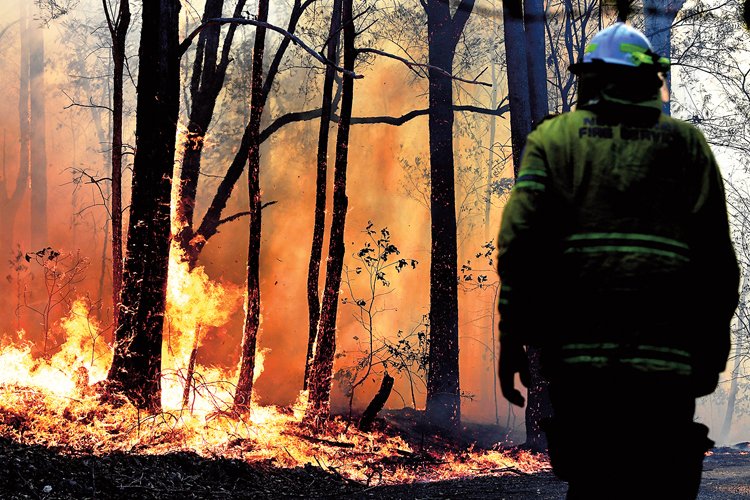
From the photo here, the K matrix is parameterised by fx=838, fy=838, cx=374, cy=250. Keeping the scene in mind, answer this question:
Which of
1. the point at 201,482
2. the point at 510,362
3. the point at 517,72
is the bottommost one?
the point at 201,482

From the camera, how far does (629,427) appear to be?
2.75 m

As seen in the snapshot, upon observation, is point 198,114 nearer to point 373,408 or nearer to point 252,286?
point 252,286

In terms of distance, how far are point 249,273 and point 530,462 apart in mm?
5511

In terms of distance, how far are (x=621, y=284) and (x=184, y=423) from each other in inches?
317

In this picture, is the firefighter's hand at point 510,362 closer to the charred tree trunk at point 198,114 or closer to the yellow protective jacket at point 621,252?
the yellow protective jacket at point 621,252

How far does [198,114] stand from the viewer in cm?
1728

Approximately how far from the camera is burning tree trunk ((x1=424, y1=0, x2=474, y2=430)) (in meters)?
17.6

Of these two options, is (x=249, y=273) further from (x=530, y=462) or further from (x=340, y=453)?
(x=530, y=462)

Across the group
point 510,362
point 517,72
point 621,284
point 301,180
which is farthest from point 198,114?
point 621,284

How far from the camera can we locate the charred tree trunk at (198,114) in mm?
16656

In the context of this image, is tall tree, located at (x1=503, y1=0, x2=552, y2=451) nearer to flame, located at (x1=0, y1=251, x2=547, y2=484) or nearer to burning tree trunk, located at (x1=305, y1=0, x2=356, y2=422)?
flame, located at (x1=0, y1=251, x2=547, y2=484)

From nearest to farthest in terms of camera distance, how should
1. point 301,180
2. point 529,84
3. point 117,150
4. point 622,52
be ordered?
point 622,52 → point 529,84 → point 117,150 → point 301,180

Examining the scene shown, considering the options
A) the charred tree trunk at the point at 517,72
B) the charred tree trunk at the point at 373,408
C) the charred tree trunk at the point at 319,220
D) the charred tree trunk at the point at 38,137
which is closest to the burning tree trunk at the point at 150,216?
the charred tree trunk at the point at 319,220

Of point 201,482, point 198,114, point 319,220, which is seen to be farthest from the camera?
point 198,114
